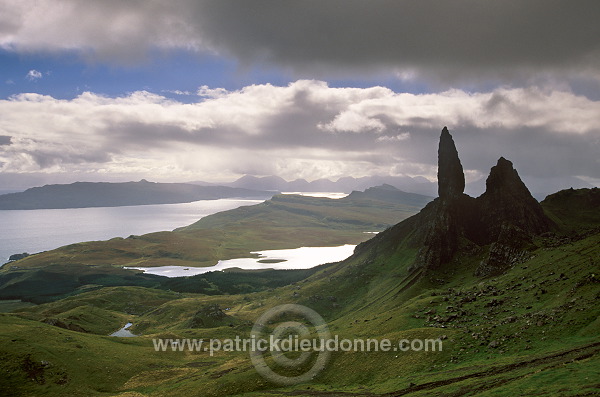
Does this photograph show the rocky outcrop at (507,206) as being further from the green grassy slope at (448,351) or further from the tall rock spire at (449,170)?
the green grassy slope at (448,351)

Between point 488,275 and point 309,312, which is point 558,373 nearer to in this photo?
point 488,275

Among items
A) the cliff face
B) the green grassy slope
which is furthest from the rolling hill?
the cliff face

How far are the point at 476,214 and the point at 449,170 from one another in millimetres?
25983

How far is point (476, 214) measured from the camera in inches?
6678

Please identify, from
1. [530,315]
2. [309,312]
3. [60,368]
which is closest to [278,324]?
[309,312]

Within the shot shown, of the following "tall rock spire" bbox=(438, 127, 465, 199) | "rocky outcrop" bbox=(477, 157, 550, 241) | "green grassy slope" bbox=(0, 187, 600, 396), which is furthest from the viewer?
"tall rock spire" bbox=(438, 127, 465, 199)

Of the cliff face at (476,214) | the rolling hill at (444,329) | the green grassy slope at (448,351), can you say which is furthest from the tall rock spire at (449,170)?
the green grassy slope at (448,351)

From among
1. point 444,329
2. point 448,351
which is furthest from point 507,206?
point 448,351

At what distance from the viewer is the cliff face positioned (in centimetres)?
15188

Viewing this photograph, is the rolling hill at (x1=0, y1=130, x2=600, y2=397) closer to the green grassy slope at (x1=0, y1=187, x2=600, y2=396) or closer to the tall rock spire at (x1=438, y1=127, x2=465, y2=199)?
the green grassy slope at (x1=0, y1=187, x2=600, y2=396)

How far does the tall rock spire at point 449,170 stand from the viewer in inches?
6914

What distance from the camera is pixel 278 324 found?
16838 centimetres

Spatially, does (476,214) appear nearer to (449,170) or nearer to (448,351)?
(449,170)

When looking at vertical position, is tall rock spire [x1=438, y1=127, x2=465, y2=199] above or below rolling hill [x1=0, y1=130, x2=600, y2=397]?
above
